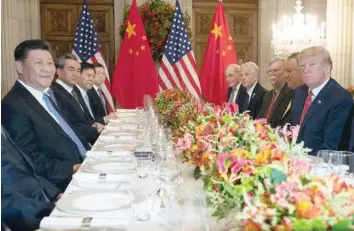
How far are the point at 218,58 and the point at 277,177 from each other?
6.37 metres

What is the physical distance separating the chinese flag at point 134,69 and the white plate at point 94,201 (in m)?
5.46

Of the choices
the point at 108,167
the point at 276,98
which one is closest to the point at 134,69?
the point at 276,98

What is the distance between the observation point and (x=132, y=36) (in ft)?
23.3

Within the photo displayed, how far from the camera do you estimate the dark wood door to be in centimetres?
772

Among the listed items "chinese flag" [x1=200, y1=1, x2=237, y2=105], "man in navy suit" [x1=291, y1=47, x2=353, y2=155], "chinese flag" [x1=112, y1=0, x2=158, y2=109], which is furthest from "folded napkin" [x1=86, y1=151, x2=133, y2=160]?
"chinese flag" [x1=200, y1=1, x2=237, y2=105]

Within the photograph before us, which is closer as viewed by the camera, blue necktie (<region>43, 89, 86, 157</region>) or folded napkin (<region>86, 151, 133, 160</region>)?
folded napkin (<region>86, 151, 133, 160</region>)

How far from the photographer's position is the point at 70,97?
4.34m

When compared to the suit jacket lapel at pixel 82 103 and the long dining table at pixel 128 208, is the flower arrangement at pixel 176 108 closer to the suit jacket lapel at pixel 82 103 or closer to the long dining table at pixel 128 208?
the long dining table at pixel 128 208

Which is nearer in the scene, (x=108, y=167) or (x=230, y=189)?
(x=230, y=189)

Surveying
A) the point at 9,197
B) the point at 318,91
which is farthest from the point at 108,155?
the point at 318,91

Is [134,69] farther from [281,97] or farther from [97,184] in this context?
[97,184]

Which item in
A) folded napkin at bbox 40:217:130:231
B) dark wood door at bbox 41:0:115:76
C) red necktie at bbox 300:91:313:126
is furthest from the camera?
dark wood door at bbox 41:0:115:76

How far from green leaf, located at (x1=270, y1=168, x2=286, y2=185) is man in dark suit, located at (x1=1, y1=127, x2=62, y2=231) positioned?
1203mm

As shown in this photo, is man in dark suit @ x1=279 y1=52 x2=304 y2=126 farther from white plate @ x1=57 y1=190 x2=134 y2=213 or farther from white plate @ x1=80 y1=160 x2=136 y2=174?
white plate @ x1=57 y1=190 x2=134 y2=213
